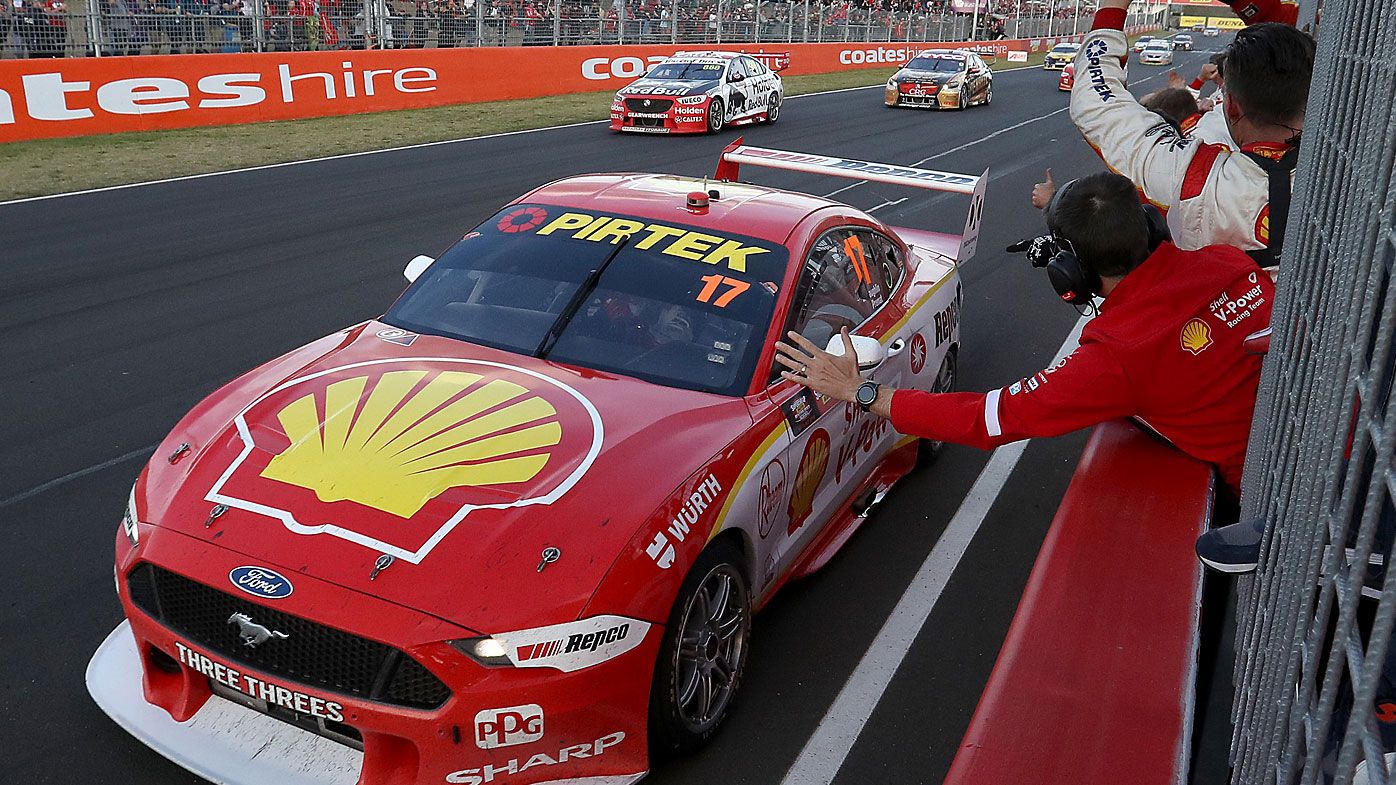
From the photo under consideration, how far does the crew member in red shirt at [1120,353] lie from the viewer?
3.54 meters

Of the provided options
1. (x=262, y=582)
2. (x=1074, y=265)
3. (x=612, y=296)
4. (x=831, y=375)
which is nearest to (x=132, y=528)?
(x=262, y=582)

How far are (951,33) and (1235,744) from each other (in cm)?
5958

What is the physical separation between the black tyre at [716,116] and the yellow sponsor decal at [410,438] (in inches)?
678

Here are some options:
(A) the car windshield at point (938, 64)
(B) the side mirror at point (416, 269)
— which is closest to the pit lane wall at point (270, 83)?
(A) the car windshield at point (938, 64)

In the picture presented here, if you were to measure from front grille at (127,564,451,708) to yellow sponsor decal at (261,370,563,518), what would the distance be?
401mm

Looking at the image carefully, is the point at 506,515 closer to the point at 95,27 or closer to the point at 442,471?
the point at 442,471

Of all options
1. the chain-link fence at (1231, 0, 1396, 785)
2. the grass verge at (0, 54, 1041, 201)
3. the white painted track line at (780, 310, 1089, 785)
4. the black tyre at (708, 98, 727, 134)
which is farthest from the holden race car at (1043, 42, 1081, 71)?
the chain-link fence at (1231, 0, 1396, 785)

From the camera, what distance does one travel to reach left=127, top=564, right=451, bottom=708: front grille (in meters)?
2.86

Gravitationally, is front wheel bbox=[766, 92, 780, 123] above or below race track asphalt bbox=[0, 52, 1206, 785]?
above

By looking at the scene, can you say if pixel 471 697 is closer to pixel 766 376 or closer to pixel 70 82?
pixel 766 376

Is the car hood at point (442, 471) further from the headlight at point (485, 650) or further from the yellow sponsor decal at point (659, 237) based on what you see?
the yellow sponsor decal at point (659, 237)

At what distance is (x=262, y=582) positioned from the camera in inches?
117

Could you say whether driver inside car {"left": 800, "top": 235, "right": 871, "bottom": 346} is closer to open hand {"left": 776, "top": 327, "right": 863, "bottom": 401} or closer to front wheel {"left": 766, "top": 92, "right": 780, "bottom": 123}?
open hand {"left": 776, "top": 327, "right": 863, "bottom": 401}

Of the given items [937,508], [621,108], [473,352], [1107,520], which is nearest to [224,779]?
[473,352]
